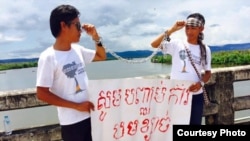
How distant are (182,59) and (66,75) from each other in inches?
46.8

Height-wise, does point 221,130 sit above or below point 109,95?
below

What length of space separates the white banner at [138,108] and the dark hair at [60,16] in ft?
1.64

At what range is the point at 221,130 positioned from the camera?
3.37 metres

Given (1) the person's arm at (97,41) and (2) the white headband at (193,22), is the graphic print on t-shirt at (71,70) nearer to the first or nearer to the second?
(1) the person's arm at (97,41)

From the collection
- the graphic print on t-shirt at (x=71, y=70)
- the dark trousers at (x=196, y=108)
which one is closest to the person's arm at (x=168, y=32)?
the dark trousers at (x=196, y=108)

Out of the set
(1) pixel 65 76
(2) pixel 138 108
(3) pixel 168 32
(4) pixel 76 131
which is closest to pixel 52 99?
(1) pixel 65 76

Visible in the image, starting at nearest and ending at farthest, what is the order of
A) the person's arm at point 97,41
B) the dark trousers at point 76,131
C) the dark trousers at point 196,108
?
the dark trousers at point 76,131, the person's arm at point 97,41, the dark trousers at point 196,108

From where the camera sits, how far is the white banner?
2816 mm

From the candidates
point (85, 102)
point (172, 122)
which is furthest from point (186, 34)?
point (85, 102)

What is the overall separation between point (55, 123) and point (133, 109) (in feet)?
3.80

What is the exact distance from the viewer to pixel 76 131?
2529mm

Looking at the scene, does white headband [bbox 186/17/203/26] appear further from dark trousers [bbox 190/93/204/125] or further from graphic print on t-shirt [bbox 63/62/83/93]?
graphic print on t-shirt [bbox 63/62/83/93]

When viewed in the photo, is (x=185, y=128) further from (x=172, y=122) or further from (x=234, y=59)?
(x=234, y=59)

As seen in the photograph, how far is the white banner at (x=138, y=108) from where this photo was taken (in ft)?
9.24
